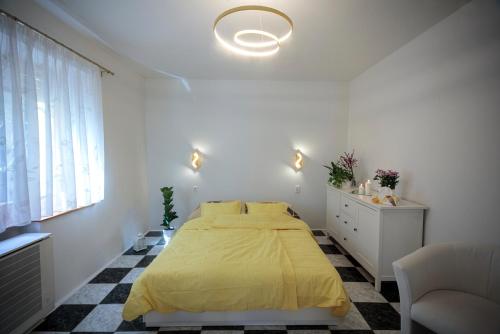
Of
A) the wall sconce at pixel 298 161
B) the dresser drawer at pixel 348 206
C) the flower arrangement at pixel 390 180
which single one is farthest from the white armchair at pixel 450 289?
the wall sconce at pixel 298 161

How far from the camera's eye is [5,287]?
1.35 meters

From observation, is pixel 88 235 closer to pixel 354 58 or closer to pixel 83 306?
pixel 83 306

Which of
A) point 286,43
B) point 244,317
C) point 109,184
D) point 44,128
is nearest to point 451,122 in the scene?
point 286,43

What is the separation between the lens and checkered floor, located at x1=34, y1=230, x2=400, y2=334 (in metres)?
1.64

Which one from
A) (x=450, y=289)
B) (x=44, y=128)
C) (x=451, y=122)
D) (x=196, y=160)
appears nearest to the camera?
(x=450, y=289)

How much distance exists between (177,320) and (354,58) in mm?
3528

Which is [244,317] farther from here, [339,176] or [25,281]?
[339,176]

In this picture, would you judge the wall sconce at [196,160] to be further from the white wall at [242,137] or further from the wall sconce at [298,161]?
the wall sconce at [298,161]

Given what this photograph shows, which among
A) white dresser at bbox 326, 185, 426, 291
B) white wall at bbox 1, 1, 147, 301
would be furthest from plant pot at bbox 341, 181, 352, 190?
white wall at bbox 1, 1, 147, 301

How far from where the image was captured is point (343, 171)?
10.4 ft

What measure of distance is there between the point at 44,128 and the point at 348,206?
3374 mm

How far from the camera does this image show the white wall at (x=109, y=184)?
1925 mm

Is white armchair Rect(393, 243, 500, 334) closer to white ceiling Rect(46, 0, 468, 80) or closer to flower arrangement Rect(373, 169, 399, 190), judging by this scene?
flower arrangement Rect(373, 169, 399, 190)

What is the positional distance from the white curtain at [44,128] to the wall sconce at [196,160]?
4.67ft
